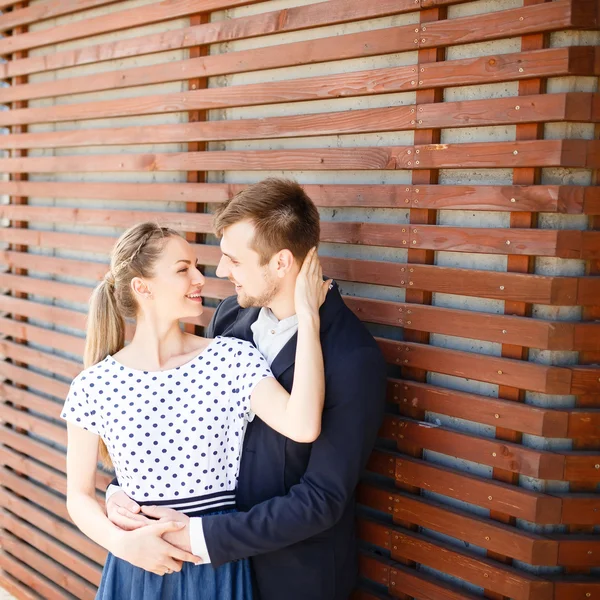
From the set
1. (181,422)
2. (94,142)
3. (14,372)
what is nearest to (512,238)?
(181,422)

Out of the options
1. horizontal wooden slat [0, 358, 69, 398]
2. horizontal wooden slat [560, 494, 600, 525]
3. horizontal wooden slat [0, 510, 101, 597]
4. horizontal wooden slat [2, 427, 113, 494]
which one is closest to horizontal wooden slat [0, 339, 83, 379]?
horizontal wooden slat [0, 358, 69, 398]

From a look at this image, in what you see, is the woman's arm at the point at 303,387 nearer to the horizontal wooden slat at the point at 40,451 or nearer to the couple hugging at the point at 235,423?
the couple hugging at the point at 235,423

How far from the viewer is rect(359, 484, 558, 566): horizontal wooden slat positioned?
8.12 ft

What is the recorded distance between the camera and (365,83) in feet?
9.36

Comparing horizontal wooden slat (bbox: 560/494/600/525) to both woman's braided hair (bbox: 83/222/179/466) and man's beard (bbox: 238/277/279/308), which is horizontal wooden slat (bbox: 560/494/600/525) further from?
woman's braided hair (bbox: 83/222/179/466)

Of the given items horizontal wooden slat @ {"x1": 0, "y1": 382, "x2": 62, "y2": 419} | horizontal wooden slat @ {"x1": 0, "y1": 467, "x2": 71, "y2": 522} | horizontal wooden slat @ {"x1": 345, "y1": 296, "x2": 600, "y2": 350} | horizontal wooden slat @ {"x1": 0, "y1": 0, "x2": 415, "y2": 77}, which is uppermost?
horizontal wooden slat @ {"x1": 0, "y1": 0, "x2": 415, "y2": 77}

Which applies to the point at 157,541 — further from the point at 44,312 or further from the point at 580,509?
the point at 44,312

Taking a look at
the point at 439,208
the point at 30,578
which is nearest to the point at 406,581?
the point at 439,208

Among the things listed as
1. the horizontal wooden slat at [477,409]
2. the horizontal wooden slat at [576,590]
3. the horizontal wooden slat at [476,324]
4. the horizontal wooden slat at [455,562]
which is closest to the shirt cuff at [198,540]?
the horizontal wooden slat at [455,562]

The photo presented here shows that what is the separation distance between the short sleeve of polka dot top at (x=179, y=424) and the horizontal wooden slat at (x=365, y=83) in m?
1.01

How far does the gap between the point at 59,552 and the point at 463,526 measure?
2752 mm

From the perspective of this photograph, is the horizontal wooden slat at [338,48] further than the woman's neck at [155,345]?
No

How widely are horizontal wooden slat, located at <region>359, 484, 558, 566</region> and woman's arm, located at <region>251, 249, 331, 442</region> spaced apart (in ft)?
1.82

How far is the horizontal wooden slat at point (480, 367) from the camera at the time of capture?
7.90ft
